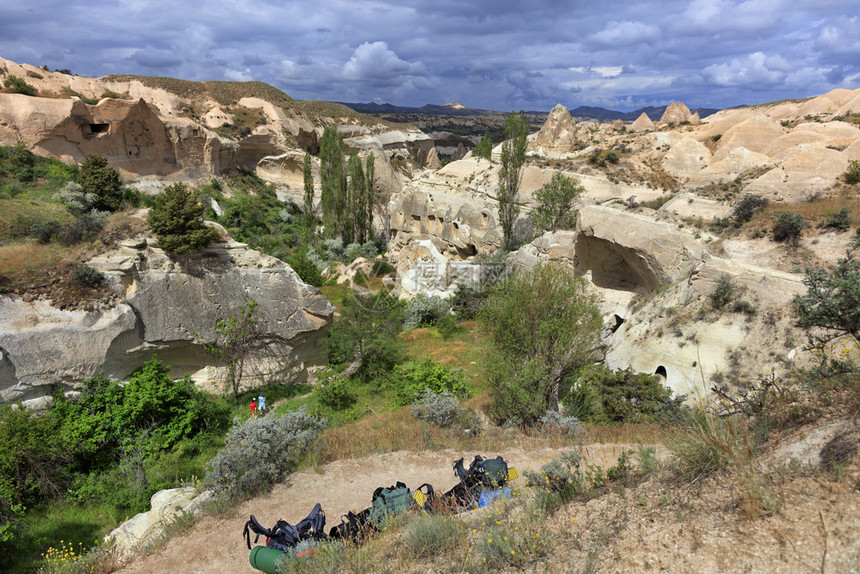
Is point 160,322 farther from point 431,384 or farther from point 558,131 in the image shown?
point 558,131

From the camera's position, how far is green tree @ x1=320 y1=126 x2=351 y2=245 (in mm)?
31109

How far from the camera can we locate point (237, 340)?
45.4 ft

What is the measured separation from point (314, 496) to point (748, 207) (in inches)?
634

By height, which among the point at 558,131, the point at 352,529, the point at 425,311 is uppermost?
the point at 558,131

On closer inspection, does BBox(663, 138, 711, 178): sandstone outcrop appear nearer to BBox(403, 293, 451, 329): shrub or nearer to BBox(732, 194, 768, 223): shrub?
BBox(732, 194, 768, 223): shrub

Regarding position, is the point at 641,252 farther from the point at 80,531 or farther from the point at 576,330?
the point at 80,531

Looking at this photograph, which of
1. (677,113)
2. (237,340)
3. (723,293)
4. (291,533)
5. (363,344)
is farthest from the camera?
(677,113)

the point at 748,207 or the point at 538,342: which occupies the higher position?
the point at 748,207

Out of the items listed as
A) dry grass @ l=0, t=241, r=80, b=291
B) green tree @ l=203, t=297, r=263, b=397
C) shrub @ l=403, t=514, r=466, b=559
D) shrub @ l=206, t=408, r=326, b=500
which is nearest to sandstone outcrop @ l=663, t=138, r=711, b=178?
green tree @ l=203, t=297, r=263, b=397

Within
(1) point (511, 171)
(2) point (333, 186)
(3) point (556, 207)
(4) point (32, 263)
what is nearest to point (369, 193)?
(2) point (333, 186)

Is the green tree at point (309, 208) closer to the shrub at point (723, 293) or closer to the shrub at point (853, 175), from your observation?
the shrub at point (723, 293)

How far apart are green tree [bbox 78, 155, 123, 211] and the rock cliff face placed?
10813 millimetres

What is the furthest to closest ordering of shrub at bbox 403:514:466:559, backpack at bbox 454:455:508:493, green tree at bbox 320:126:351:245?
green tree at bbox 320:126:351:245, backpack at bbox 454:455:508:493, shrub at bbox 403:514:466:559

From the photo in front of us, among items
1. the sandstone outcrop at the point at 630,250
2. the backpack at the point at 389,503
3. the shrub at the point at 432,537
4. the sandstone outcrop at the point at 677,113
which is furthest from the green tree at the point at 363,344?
the sandstone outcrop at the point at 677,113
